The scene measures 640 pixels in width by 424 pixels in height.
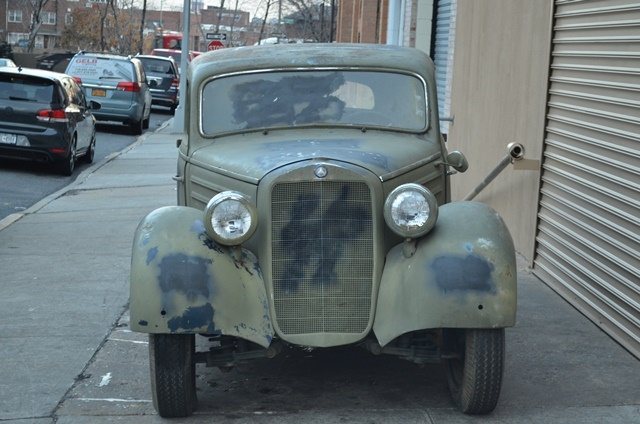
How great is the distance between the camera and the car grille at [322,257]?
19.8 feet

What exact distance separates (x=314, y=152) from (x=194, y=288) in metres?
1.09

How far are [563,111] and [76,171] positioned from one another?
465 inches

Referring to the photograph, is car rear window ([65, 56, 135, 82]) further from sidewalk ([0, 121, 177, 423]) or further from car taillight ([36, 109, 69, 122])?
sidewalk ([0, 121, 177, 423])

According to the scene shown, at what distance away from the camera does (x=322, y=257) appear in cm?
606

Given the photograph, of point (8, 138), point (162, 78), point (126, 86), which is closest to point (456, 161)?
point (8, 138)

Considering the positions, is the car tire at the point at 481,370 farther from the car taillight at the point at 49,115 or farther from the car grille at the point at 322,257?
the car taillight at the point at 49,115

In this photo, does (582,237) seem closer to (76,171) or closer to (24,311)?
(24,311)

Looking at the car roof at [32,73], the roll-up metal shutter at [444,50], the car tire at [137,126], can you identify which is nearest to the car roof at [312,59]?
the roll-up metal shutter at [444,50]

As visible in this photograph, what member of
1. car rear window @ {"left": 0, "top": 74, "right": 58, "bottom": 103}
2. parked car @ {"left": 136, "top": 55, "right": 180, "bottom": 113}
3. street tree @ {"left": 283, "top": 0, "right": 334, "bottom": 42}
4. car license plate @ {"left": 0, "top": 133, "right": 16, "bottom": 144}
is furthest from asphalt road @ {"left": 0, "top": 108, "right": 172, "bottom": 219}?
street tree @ {"left": 283, "top": 0, "right": 334, "bottom": 42}

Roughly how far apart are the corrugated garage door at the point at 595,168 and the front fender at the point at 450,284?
1.93 metres

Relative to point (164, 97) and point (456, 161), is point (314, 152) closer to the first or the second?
point (456, 161)

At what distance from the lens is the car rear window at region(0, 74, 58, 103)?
57.8ft

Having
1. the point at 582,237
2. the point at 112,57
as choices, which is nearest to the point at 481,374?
the point at 582,237

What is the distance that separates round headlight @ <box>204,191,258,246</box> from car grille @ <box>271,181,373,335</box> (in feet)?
0.51
